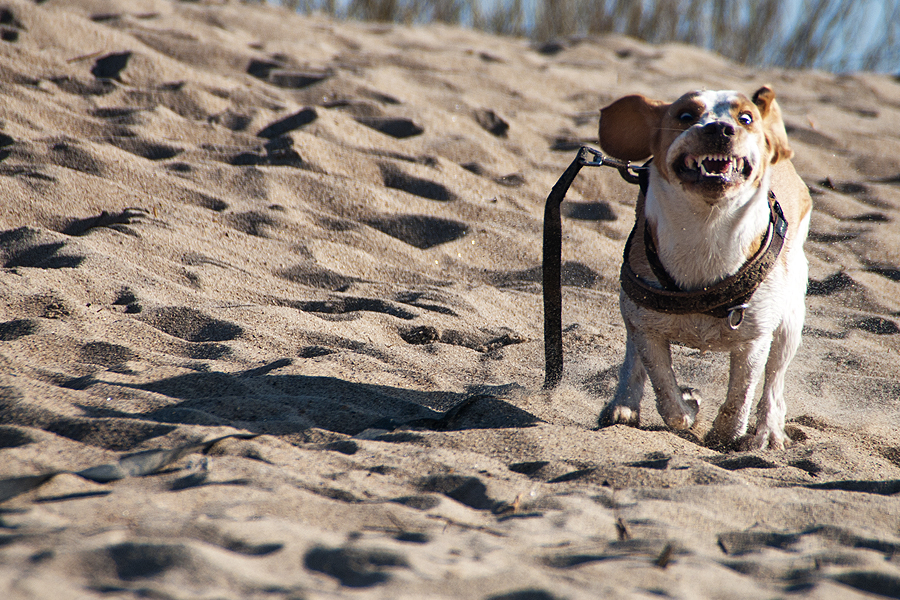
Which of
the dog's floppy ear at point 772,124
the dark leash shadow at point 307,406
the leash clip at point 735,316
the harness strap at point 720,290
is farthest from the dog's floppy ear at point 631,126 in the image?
the dark leash shadow at point 307,406

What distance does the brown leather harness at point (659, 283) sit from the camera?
2703mm

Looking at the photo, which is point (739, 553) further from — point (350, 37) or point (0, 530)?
point (350, 37)

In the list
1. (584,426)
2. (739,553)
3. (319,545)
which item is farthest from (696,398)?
(319,545)

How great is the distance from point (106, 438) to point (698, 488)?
5.56ft

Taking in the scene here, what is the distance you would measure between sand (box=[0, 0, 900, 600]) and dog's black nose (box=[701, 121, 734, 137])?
1.05 meters

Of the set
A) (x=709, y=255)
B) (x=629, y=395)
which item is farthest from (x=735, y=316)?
(x=629, y=395)

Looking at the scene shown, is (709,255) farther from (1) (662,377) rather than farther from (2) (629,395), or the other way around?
(2) (629,395)

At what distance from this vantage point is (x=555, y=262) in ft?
10.4

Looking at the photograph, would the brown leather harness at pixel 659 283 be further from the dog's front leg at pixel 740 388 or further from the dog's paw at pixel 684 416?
the dog's paw at pixel 684 416

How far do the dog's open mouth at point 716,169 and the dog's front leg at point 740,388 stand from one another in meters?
0.63

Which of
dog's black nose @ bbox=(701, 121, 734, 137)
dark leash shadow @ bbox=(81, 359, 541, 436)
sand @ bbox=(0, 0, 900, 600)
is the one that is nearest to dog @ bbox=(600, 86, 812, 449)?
dog's black nose @ bbox=(701, 121, 734, 137)

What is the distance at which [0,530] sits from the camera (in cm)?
166

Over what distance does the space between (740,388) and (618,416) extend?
0.46 meters

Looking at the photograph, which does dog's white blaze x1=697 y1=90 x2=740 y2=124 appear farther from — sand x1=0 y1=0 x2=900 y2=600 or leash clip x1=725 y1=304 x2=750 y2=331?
sand x1=0 y1=0 x2=900 y2=600
